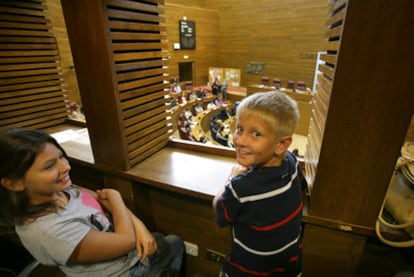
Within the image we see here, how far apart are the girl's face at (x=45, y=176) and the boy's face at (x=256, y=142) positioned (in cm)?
70

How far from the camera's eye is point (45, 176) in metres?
0.85

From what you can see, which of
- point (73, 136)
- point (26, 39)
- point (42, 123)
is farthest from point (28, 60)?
point (73, 136)

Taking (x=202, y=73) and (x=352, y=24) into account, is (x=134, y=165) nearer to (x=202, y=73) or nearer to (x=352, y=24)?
(x=352, y=24)

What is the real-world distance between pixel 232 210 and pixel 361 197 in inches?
19.9

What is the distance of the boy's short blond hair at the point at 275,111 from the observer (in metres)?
0.77

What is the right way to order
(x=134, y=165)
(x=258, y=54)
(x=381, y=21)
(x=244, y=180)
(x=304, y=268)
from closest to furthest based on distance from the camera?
1. (x=381, y=21)
2. (x=244, y=180)
3. (x=304, y=268)
4. (x=134, y=165)
5. (x=258, y=54)

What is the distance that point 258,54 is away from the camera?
782cm

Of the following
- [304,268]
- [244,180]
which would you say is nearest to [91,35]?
[244,180]

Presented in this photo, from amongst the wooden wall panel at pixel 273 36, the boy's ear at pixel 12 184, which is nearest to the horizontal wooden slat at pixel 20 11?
the boy's ear at pixel 12 184

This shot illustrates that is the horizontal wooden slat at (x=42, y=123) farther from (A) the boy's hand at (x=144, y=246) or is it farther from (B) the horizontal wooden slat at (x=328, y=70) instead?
(B) the horizontal wooden slat at (x=328, y=70)

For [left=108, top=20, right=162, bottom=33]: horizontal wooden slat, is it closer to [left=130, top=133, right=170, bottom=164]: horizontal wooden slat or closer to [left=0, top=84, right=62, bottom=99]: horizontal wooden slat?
[left=130, top=133, right=170, bottom=164]: horizontal wooden slat

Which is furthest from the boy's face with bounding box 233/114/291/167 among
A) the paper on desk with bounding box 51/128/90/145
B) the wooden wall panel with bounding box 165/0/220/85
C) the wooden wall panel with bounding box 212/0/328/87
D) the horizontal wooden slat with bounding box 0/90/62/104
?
the wooden wall panel with bounding box 212/0/328/87

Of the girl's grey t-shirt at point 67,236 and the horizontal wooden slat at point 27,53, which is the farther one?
the horizontal wooden slat at point 27,53

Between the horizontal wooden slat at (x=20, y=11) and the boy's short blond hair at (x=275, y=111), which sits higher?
the horizontal wooden slat at (x=20, y=11)
